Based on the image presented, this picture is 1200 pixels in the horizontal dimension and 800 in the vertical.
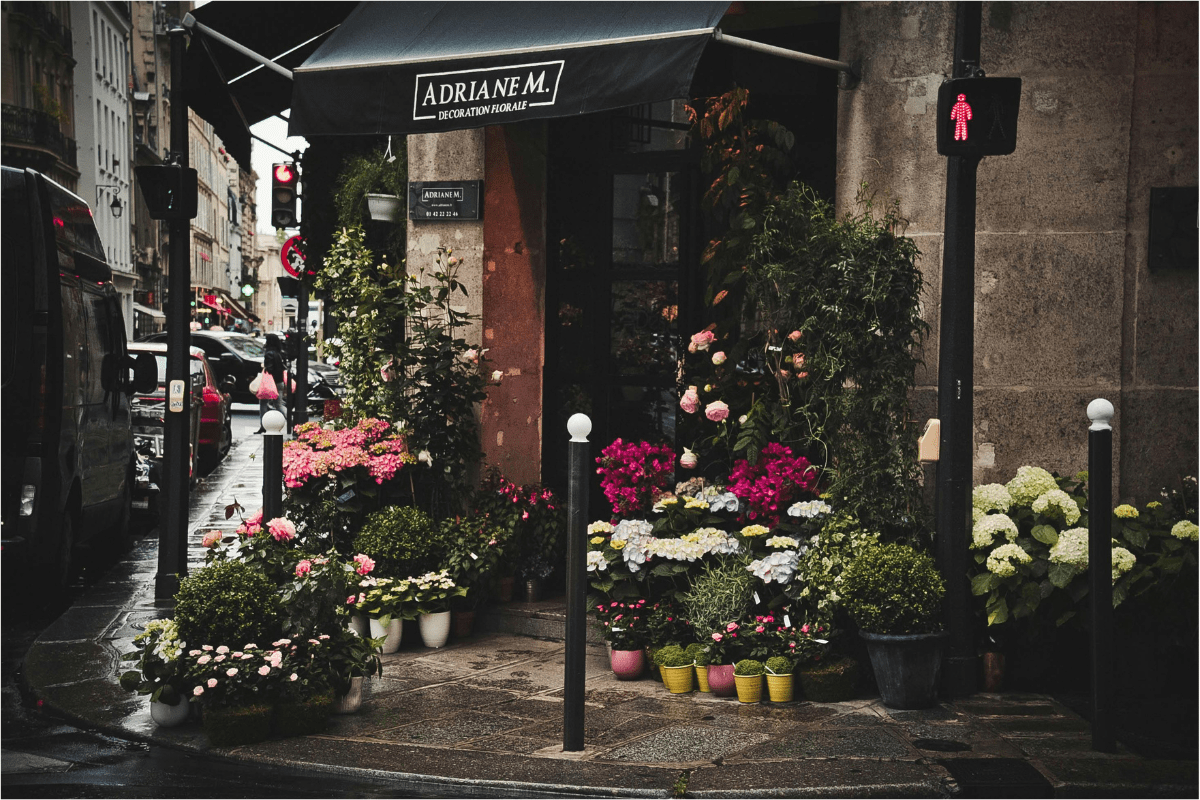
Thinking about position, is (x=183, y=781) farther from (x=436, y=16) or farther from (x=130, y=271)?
(x=130, y=271)

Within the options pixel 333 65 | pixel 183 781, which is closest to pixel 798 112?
pixel 333 65

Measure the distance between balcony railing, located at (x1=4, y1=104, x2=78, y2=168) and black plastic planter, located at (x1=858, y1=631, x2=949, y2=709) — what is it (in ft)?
137

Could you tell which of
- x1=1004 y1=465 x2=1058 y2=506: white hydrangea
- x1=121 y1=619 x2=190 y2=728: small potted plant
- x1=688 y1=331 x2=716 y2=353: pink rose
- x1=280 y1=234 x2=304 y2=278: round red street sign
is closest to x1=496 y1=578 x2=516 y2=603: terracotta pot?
x1=688 y1=331 x2=716 y2=353: pink rose

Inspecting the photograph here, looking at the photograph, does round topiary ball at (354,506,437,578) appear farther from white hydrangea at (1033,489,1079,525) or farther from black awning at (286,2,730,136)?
white hydrangea at (1033,489,1079,525)

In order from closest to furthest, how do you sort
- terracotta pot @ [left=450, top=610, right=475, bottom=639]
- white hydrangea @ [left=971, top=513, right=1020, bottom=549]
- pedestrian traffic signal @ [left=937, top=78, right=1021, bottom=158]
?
pedestrian traffic signal @ [left=937, top=78, right=1021, bottom=158], white hydrangea @ [left=971, top=513, right=1020, bottom=549], terracotta pot @ [left=450, top=610, right=475, bottom=639]

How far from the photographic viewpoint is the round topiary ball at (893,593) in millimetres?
5992

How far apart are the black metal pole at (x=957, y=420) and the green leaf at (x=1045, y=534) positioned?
34cm

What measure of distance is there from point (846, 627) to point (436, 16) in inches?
182

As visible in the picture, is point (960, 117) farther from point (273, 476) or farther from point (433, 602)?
point (273, 476)

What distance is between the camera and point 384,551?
7.57 m

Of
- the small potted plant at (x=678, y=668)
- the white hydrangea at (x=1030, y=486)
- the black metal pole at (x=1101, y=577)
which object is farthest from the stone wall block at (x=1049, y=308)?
the small potted plant at (x=678, y=668)

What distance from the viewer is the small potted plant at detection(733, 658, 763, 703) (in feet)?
20.4

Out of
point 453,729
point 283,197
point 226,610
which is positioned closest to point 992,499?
point 453,729

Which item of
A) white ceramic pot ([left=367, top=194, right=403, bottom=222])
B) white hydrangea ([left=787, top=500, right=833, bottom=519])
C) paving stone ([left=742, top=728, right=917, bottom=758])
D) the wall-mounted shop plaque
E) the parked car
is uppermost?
white ceramic pot ([left=367, top=194, right=403, bottom=222])
